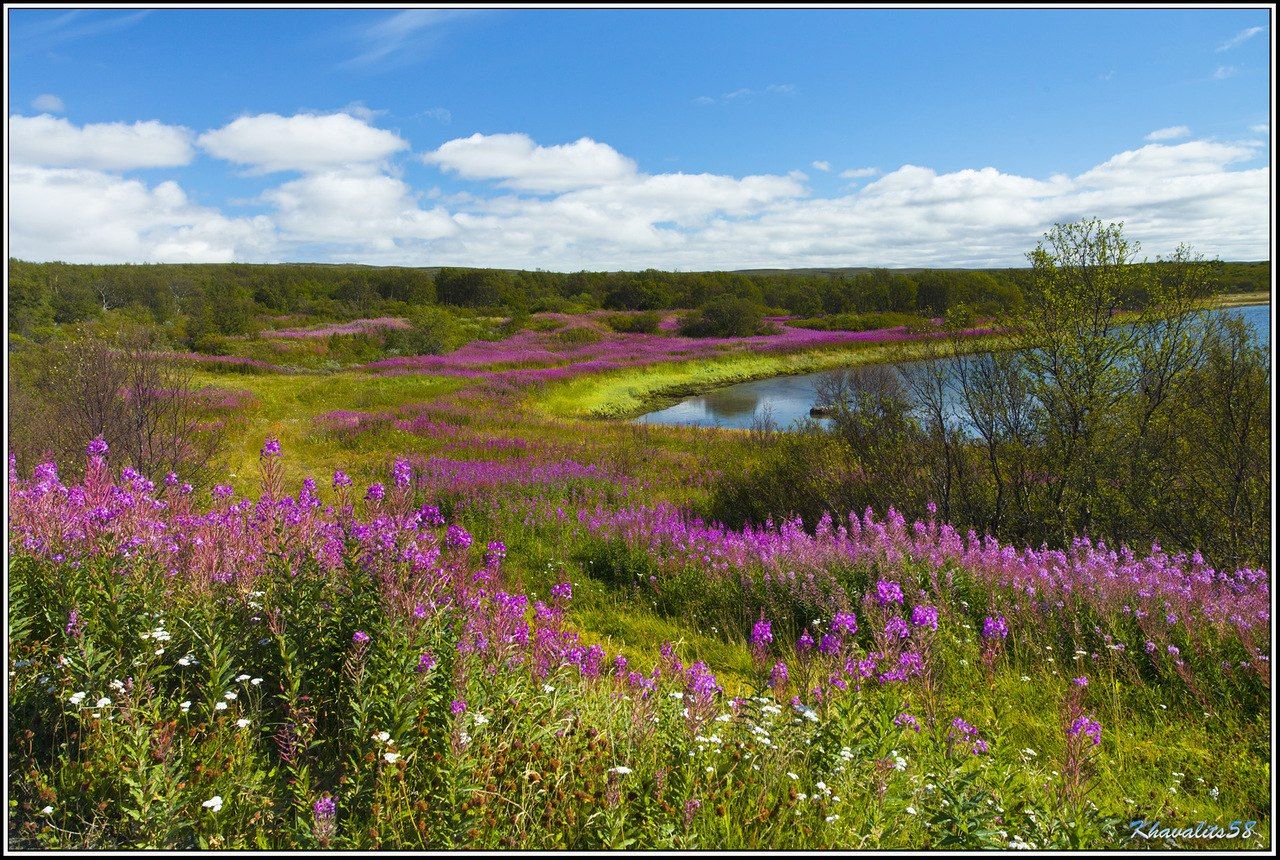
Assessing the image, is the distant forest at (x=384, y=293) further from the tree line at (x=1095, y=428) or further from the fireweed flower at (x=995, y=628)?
the fireweed flower at (x=995, y=628)

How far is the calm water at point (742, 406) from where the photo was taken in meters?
24.2

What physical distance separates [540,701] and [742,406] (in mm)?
24400

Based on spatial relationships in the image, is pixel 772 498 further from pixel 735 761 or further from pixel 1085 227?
pixel 735 761

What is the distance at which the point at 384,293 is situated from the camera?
68.6 meters

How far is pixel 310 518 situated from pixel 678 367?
30.6 meters

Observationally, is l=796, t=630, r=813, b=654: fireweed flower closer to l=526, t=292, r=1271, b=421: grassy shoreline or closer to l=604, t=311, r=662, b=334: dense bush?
l=526, t=292, r=1271, b=421: grassy shoreline

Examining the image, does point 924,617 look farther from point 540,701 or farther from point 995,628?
point 540,701

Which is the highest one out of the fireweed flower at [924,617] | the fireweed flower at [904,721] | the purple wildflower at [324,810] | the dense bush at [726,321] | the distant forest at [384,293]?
the distant forest at [384,293]

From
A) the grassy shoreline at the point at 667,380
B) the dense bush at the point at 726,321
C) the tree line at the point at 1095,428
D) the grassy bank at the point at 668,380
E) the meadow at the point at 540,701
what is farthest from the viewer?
the dense bush at the point at 726,321

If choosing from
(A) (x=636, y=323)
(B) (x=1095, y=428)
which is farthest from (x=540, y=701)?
(A) (x=636, y=323)

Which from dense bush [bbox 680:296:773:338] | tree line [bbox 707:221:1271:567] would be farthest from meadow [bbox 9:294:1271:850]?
dense bush [bbox 680:296:773:338]

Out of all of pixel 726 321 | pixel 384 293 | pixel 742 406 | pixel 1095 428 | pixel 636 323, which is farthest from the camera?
pixel 384 293

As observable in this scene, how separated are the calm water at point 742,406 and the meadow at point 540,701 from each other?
1610 cm

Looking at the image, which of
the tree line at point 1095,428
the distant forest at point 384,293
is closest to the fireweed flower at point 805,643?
the tree line at point 1095,428
